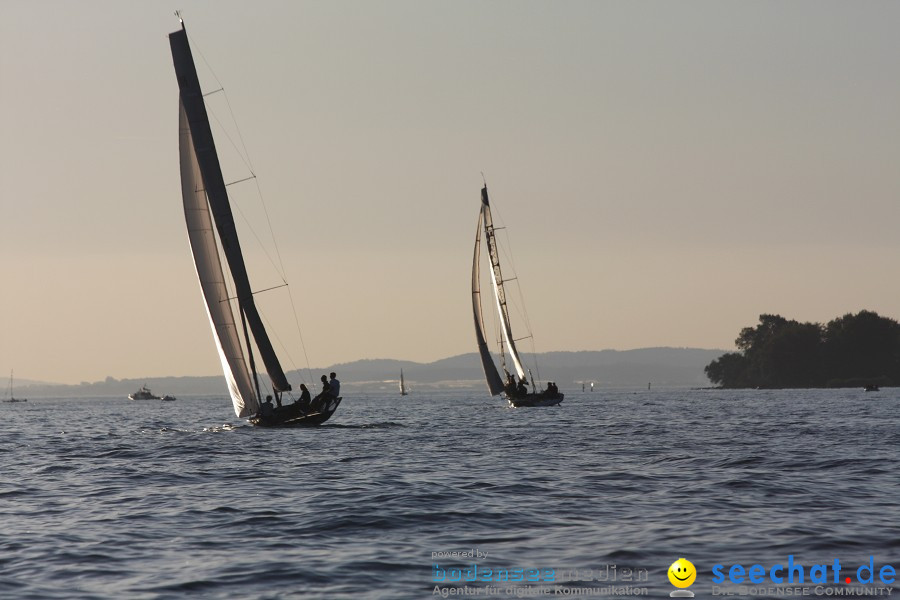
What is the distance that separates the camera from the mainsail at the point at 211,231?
165 feet

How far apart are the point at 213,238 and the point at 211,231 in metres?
0.30

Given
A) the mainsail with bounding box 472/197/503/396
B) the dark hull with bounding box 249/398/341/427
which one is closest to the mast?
the mainsail with bounding box 472/197/503/396

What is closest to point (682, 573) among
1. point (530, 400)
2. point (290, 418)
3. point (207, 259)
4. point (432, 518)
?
point (432, 518)

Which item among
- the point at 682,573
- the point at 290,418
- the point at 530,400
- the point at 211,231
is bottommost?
the point at 682,573

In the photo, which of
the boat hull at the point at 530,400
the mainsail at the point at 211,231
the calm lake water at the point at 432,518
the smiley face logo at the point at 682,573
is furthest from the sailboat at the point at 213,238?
the boat hull at the point at 530,400

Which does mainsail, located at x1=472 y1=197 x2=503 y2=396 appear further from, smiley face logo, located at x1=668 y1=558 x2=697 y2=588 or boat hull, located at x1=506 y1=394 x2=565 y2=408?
smiley face logo, located at x1=668 y1=558 x2=697 y2=588

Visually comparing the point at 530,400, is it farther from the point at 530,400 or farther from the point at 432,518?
the point at 432,518

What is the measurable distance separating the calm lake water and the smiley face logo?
160 mm

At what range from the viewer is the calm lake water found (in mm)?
17203

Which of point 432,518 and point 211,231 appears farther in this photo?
point 211,231

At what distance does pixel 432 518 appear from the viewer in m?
22.9

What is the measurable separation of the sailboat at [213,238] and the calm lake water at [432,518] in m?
10.3

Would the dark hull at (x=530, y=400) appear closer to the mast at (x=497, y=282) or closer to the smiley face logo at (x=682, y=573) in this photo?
the mast at (x=497, y=282)

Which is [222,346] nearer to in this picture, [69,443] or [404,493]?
[69,443]
